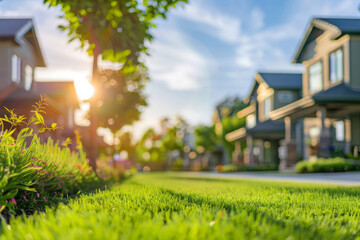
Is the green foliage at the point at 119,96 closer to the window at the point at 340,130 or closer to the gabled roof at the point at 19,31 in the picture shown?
the gabled roof at the point at 19,31

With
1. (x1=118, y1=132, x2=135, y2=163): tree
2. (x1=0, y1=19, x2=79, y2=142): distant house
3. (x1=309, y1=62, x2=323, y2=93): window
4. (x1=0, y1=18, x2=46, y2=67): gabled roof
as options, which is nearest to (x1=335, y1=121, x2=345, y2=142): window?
(x1=309, y1=62, x2=323, y2=93): window

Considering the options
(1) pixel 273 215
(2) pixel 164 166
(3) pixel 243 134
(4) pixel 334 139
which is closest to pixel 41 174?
(1) pixel 273 215

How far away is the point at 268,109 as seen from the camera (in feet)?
110

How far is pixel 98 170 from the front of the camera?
40.0ft

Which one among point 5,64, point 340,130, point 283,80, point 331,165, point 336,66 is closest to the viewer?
point 5,64

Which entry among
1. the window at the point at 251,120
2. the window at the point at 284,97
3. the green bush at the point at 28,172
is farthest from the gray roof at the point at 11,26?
the window at the point at 251,120

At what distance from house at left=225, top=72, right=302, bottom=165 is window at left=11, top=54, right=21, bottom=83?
62.2 ft

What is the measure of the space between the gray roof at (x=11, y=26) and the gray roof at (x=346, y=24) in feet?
54.5

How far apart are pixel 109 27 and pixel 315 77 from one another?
54.5 ft

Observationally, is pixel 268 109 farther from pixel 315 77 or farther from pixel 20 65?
pixel 20 65

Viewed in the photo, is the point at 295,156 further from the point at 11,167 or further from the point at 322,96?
the point at 11,167

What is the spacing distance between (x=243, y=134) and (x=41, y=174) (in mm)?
28093

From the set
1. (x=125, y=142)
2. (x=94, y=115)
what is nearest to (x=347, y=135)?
(x=94, y=115)

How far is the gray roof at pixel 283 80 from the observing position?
1250 inches
